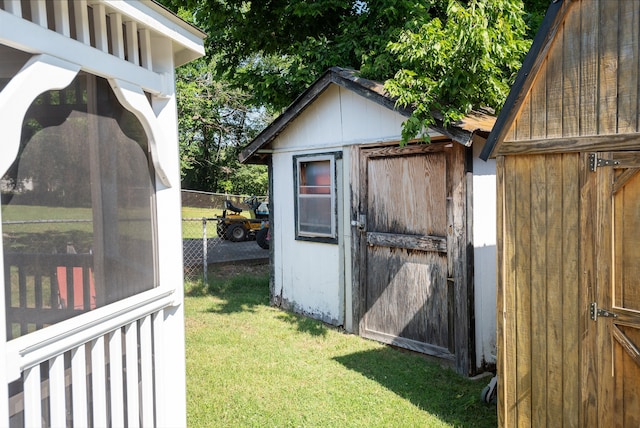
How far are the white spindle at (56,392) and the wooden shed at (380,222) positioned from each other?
4.08 meters

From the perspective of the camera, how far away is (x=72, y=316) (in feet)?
8.68

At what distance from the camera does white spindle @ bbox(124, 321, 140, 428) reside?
304cm

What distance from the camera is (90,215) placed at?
2760 mm

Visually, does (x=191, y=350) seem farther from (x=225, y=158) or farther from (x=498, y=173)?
(x=225, y=158)

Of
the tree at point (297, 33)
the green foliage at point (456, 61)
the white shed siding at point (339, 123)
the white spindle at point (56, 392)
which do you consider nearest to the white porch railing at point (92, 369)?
the white spindle at point (56, 392)

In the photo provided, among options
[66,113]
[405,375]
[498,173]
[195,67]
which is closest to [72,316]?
[66,113]

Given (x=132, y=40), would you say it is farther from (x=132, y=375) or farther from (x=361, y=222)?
(x=361, y=222)

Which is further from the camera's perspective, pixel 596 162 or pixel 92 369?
pixel 596 162

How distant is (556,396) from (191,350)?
414cm

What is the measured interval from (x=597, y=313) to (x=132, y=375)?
285cm

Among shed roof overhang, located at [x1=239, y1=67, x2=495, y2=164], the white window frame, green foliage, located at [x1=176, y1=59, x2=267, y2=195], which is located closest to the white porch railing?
shed roof overhang, located at [x1=239, y1=67, x2=495, y2=164]

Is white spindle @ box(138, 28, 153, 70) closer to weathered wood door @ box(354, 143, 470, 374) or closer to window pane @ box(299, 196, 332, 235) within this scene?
weathered wood door @ box(354, 143, 470, 374)

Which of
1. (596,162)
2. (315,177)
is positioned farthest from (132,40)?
(315,177)

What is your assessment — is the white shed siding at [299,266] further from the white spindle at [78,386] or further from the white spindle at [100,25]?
the white spindle at [100,25]
